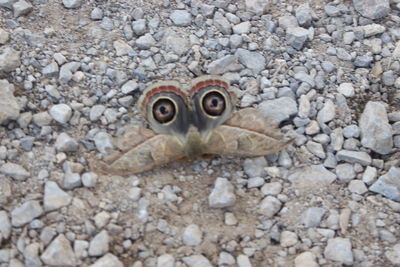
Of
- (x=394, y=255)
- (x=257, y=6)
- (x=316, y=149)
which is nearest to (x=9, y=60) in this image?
(x=257, y=6)

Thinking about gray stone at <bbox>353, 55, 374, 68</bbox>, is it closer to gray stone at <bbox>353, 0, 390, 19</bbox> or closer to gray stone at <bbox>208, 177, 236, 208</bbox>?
gray stone at <bbox>353, 0, 390, 19</bbox>

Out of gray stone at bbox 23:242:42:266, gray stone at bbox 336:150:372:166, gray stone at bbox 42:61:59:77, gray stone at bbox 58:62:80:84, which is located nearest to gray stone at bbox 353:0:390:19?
gray stone at bbox 336:150:372:166

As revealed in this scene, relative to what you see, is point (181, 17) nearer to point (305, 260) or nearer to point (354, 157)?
point (354, 157)

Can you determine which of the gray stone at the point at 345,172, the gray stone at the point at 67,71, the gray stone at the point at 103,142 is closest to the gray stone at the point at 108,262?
the gray stone at the point at 103,142

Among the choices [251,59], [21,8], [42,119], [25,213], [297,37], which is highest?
[21,8]

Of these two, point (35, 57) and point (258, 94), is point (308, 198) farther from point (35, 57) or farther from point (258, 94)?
point (35, 57)

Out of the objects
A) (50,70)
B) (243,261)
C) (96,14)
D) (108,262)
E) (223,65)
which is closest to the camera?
(108,262)

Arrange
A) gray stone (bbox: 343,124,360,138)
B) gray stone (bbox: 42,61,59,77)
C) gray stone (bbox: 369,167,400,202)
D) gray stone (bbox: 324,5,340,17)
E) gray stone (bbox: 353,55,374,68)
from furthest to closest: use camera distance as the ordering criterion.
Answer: gray stone (bbox: 324,5,340,17) → gray stone (bbox: 353,55,374,68) → gray stone (bbox: 42,61,59,77) → gray stone (bbox: 343,124,360,138) → gray stone (bbox: 369,167,400,202)
